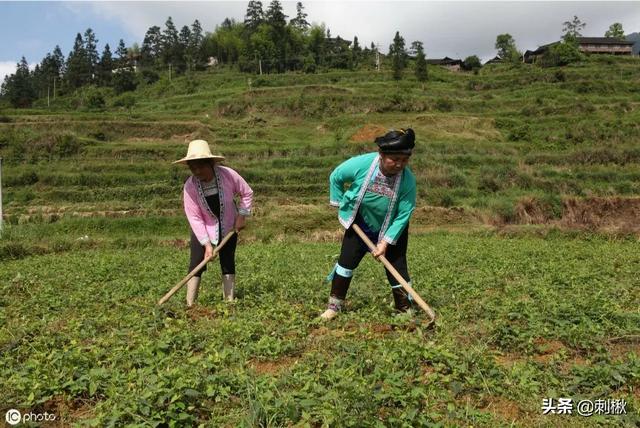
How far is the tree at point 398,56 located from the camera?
59.4 metres

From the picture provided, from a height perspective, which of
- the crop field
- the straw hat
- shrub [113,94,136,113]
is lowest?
the crop field

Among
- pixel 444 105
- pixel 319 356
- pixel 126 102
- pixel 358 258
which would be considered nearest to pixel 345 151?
pixel 444 105

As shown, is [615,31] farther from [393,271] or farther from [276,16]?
[393,271]

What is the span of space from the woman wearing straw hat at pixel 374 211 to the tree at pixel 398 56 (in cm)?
5625

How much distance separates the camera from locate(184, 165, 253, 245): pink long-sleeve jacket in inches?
235

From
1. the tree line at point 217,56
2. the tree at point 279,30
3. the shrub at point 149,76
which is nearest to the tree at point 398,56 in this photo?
the tree line at point 217,56

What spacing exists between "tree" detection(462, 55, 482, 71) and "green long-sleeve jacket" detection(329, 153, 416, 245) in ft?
249

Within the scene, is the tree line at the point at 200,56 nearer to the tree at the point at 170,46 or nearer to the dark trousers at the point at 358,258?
the tree at the point at 170,46

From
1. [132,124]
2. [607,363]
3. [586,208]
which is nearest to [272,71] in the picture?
[132,124]

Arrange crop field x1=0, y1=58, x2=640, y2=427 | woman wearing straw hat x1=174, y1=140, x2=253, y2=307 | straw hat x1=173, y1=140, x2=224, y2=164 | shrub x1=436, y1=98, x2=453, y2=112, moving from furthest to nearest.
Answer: shrub x1=436, y1=98, x2=453, y2=112 → woman wearing straw hat x1=174, y1=140, x2=253, y2=307 → straw hat x1=173, y1=140, x2=224, y2=164 → crop field x1=0, y1=58, x2=640, y2=427

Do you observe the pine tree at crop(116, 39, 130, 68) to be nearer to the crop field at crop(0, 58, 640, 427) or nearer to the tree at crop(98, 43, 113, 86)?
the tree at crop(98, 43, 113, 86)

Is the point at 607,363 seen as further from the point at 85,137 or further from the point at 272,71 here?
the point at 272,71

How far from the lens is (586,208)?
21125 millimetres

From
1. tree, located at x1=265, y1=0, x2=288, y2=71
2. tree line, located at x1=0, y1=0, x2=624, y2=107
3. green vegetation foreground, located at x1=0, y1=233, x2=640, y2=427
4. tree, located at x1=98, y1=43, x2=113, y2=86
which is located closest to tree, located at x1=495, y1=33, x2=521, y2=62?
tree line, located at x1=0, y1=0, x2=624, y2=107
